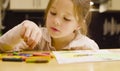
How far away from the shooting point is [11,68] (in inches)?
15.9

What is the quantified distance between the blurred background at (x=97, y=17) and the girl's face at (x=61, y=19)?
3.03 ft

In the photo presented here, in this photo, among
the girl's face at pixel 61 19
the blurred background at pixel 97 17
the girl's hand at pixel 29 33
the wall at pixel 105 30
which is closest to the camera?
the girl's hand at pixel 29 33

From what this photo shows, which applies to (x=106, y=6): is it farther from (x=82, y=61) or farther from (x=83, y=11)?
(x=82, y=61)

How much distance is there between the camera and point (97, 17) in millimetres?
1977

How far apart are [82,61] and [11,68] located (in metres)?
0.16

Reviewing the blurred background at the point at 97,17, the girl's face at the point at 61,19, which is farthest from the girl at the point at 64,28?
the blurred background at the point at 97,17

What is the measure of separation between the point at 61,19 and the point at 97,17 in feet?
3.89

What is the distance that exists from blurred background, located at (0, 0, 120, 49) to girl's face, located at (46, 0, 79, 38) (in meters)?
0.92

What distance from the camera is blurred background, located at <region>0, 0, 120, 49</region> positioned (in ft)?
5.94

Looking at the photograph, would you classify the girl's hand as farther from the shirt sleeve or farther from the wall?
the wall

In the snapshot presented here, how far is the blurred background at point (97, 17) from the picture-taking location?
5.94 feet

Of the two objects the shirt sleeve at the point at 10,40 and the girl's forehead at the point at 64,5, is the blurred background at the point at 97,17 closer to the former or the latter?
the girl's forehead at the point at 64,5

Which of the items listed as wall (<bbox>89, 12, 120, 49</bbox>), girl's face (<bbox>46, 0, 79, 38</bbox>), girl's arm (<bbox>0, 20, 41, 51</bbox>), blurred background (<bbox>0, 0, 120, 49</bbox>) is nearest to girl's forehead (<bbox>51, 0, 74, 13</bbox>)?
girl's face (<bbox>46, 0, 79, 38</bbox>)

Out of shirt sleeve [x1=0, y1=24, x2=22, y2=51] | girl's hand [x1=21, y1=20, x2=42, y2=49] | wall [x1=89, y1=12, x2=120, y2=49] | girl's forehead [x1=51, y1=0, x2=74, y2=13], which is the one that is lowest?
wall [x1=89, y1=12, x2=120, y2=49]
